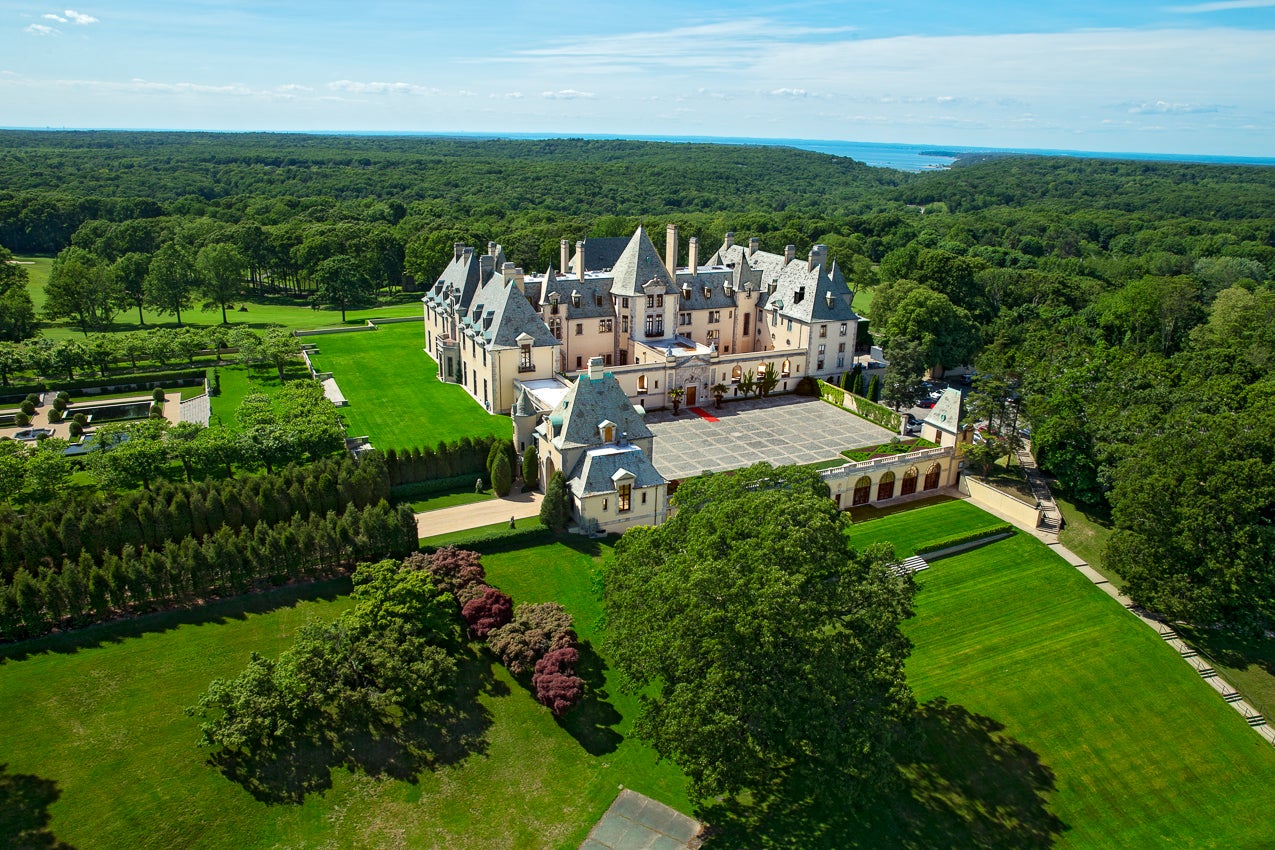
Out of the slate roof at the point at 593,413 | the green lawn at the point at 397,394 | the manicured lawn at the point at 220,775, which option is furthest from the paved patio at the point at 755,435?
the manicured lawn at the point at 220,775

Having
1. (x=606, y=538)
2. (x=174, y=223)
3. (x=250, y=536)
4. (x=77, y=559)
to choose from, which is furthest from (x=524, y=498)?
(x=174, y=223)

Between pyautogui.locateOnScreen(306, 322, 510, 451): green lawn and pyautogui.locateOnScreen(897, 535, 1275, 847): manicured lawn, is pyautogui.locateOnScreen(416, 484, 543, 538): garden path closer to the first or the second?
pyautogui.locateOnScreen(306, 322, 510, 451): green lawn

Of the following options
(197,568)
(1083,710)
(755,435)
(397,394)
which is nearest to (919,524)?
(1083,710)

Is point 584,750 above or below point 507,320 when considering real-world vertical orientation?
below

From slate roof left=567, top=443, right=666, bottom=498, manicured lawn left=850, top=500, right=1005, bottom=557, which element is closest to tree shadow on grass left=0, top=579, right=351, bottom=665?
slate roof left=567, top=443, right=666, bottom=498

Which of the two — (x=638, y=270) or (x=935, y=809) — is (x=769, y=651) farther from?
(x=638, y=270)

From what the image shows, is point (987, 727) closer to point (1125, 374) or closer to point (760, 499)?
point (760, 499)
